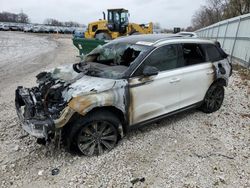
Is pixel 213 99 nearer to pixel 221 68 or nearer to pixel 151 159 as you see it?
pixel 221 68

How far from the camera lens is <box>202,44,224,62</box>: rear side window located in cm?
487

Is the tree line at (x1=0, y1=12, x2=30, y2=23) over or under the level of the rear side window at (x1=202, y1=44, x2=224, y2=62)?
under

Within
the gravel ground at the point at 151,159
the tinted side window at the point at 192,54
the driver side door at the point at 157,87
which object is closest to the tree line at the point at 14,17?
the tinted side window at the point at 192,54

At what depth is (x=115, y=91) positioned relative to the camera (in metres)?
3.45

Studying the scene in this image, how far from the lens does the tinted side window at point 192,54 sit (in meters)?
4.40

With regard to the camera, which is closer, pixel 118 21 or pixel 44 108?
pixel 44 108

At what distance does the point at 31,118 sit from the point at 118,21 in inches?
525

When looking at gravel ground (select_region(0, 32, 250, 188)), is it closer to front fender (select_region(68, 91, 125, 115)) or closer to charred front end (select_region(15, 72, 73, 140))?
charred front end (select_region(15, 72, 73, 140))

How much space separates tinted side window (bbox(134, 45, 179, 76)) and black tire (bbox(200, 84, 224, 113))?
132 centimetres

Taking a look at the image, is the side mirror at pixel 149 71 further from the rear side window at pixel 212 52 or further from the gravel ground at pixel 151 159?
the rear side window at pixel 212 52

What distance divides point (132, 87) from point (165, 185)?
4.84 feet

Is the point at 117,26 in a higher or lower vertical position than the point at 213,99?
higher

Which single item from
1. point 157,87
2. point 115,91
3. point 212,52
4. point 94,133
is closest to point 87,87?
point 115,91

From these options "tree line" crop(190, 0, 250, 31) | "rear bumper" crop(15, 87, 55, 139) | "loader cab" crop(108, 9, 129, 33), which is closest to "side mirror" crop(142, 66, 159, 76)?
"rear bumper" crop(15, 87, 55, 139)
